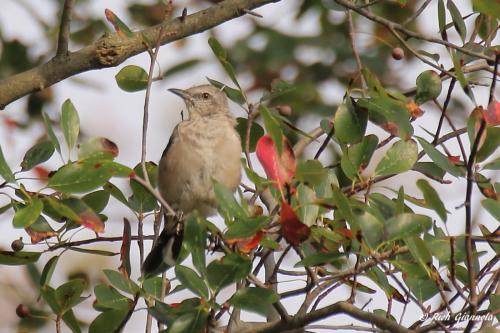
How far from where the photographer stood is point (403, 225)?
2.90 meters

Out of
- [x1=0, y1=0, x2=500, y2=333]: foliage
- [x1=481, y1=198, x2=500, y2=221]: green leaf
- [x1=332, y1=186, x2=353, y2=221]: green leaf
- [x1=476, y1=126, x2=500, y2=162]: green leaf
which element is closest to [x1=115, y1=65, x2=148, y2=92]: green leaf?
[x1=0, y1=0, x2=500, y2=333]: foliage

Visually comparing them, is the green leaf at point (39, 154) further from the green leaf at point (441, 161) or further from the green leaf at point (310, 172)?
the green leaf at point (441, 161)

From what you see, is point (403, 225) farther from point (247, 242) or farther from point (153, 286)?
point (153, 286)

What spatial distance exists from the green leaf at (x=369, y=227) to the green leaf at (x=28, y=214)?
978 mm

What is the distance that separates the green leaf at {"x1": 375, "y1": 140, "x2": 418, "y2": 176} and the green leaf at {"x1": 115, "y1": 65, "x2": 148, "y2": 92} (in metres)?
1.07

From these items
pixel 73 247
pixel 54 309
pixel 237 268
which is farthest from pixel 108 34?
pixel 237 268

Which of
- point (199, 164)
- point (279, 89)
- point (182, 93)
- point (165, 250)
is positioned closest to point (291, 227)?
point (279, 89)

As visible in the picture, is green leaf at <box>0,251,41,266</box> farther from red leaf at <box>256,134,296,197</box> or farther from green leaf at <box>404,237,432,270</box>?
green leaf at <box>404,237,432,270</box>

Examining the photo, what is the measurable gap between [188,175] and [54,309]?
1761 mm

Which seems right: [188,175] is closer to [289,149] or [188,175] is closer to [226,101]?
[226,101]

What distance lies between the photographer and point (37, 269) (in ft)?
18.2

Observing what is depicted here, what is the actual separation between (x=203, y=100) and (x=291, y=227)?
10.2ft

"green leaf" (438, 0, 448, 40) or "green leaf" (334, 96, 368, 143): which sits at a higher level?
"green leaf" (438, 0, 448, 40)

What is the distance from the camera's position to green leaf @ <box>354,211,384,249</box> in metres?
2.89
